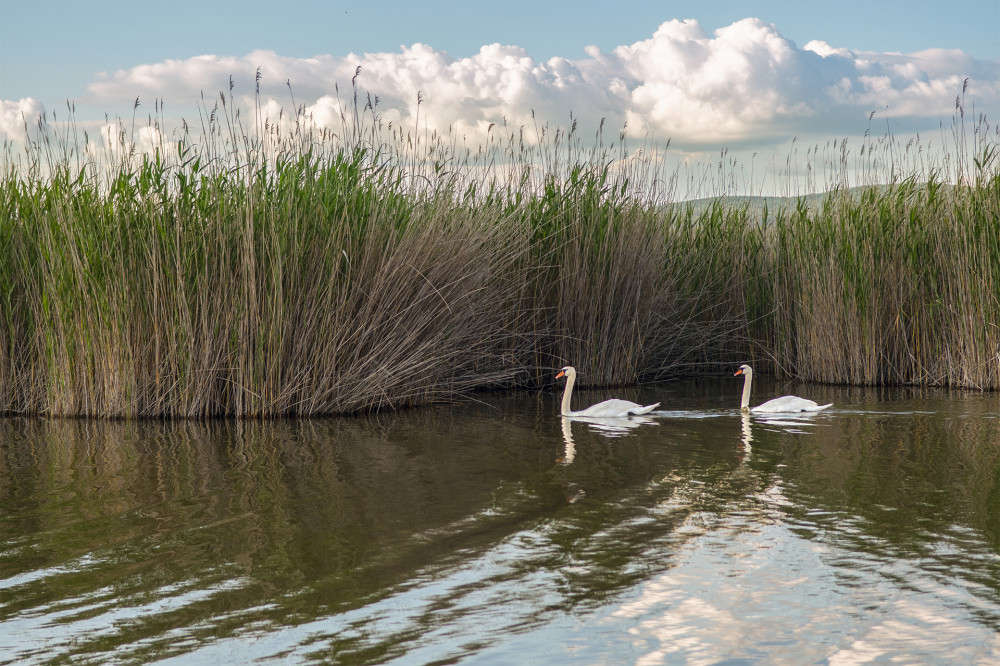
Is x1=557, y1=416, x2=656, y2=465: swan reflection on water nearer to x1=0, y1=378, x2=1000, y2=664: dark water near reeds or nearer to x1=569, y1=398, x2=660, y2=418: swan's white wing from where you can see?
x1=569, y1=398, x2=660, y2=418: swan's white wing

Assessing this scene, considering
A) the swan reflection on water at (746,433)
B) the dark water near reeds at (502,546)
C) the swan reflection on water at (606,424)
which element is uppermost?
the swan reflection on water at (606,424)

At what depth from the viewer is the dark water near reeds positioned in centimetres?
336

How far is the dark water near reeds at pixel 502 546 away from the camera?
11.0 feet

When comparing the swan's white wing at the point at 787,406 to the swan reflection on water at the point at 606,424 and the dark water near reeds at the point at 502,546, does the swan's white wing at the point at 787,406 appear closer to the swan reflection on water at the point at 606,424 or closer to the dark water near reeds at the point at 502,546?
the dark water near reeds at the point at 502,546

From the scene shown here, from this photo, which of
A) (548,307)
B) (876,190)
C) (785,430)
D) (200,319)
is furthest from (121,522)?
(876,190)

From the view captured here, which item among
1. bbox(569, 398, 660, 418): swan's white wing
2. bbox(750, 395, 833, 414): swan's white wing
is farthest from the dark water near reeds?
bbox(750, 395, 833, 414): swan's white wing

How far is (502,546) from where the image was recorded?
4500 mm

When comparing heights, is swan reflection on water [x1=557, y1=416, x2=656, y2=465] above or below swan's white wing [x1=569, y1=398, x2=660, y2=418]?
below

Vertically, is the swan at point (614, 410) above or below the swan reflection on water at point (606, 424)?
above

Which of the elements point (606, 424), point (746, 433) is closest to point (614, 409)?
point (606, 424)

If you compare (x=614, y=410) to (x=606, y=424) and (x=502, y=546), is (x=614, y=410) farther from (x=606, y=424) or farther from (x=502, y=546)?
(x=502, y=546)

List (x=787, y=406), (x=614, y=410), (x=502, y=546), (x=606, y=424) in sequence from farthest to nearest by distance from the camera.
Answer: (x=787, y=406) → (x=614, y=410) → (x=606, y=424) → (x=502, y=546)

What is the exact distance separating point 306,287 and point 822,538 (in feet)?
17.7

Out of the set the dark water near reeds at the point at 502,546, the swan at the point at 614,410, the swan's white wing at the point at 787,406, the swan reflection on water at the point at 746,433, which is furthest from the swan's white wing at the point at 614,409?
the swan's white wing at the point at 787,406
